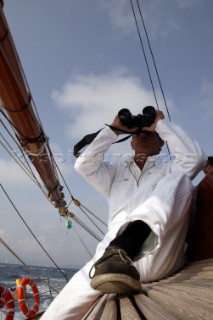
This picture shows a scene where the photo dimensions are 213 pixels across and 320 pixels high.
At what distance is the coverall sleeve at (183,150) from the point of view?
1.74 meters

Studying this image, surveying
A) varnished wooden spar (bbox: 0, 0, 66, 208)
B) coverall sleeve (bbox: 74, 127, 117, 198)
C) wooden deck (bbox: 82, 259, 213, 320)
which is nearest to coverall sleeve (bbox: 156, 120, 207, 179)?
coverall sleeve (bbox: 74, 127, 117, 198)

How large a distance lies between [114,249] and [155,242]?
18cm

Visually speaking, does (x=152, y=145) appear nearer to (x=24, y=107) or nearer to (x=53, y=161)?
(x=24, y=107)

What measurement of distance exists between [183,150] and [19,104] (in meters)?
1.81

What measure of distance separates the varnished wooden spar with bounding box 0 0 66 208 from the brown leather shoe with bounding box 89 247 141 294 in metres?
→ 1.95

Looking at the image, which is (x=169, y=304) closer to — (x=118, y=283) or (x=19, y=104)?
(x=118, y=283)

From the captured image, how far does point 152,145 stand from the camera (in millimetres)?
2107

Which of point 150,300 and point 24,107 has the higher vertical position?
point 24,107

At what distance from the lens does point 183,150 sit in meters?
1.77

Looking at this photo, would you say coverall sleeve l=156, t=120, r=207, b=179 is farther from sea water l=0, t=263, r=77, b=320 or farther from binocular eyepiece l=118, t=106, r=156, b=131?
sea water l=0, t=263, r=77, b=320

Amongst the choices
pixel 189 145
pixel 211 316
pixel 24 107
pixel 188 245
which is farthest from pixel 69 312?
pixel 24 107

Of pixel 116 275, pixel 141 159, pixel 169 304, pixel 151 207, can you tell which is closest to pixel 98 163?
pixel 141 159

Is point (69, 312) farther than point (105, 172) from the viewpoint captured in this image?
No

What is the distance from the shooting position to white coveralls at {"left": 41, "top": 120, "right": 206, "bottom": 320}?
117 cm
